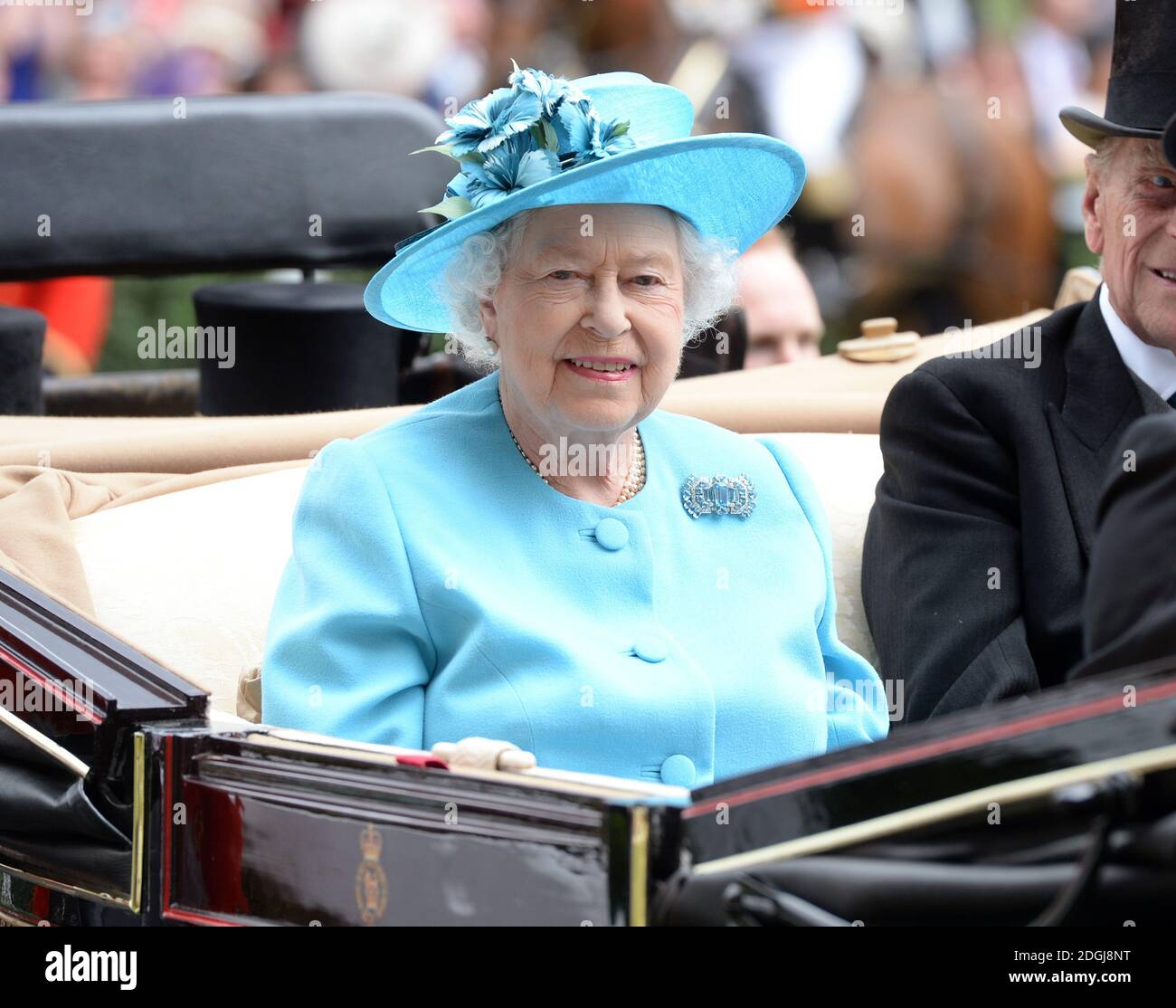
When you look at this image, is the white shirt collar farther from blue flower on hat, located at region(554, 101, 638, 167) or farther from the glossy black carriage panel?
the glossy black carriage panel

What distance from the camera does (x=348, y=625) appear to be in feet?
6.86

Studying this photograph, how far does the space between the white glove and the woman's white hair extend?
0.72 metres

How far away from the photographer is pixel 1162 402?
2.56 m

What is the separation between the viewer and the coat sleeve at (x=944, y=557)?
248 centimetres

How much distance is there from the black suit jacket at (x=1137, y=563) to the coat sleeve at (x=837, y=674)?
867 millimetres

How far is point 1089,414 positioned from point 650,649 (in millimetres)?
777

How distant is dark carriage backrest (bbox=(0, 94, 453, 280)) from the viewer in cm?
436
